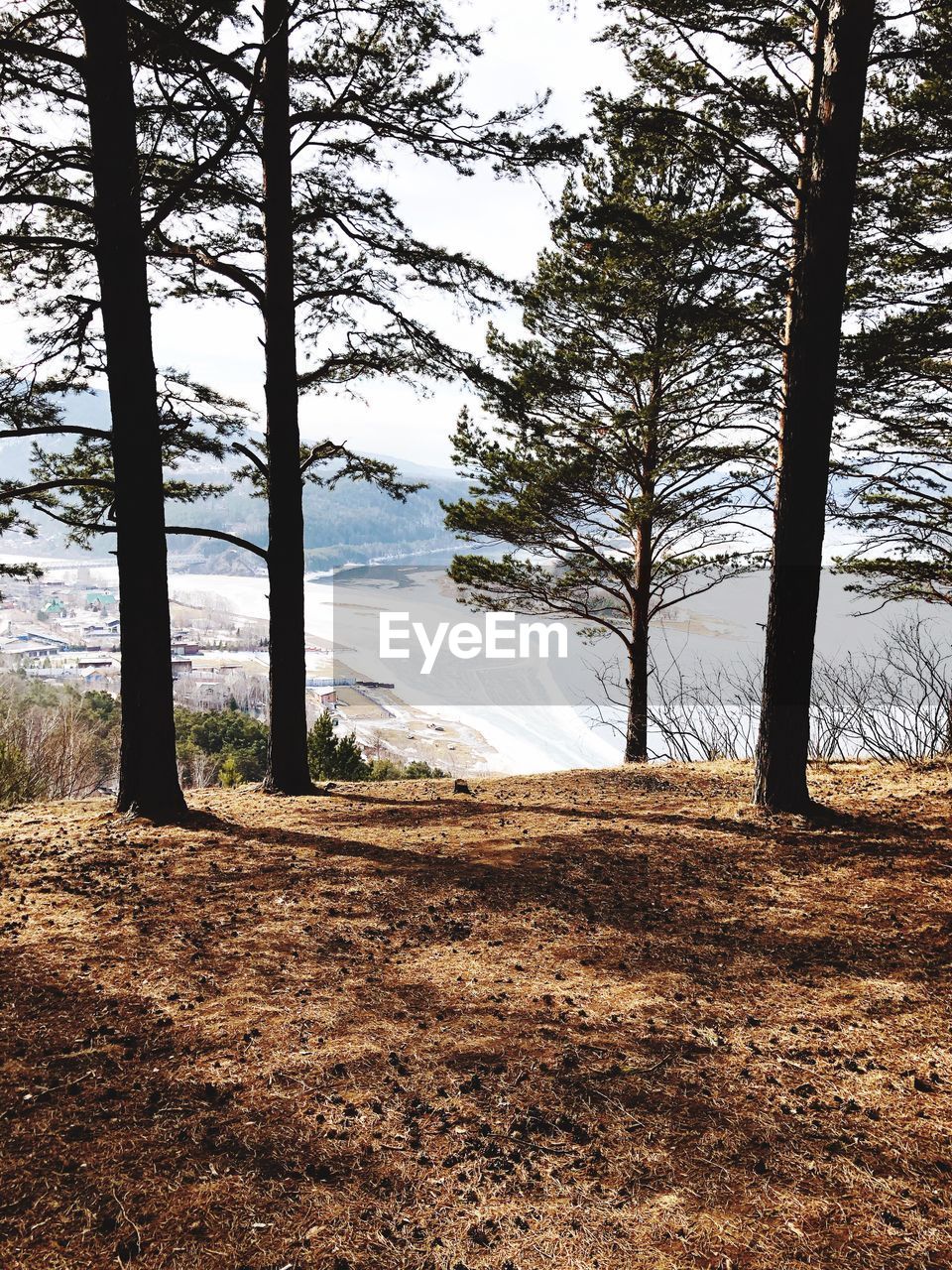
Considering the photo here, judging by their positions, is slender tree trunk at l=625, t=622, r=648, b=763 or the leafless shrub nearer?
the leafless shrub

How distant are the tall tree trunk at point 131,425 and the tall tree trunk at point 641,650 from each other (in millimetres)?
6825

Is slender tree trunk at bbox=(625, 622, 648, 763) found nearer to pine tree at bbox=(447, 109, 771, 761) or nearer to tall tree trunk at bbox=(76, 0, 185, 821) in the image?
pine tree at bbox=(447, 109, 771, 761)

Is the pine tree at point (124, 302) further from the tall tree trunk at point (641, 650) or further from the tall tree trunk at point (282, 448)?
the tall tree trunk at point (641, 650)

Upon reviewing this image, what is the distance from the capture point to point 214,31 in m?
5.23

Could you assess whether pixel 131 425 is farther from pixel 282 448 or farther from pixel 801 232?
pixel 801 232

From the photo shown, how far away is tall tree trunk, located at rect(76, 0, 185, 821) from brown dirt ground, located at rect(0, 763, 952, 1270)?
82cm

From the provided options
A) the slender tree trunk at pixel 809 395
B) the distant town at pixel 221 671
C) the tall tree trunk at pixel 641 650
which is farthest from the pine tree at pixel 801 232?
the distant town at pixel 221 671

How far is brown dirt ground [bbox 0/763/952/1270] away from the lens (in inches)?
70.7

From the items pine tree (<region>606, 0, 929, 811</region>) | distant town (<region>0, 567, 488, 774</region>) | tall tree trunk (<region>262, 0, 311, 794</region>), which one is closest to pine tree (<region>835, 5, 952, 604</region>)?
pine tree (<region>606, 0, 929, 811</region>)

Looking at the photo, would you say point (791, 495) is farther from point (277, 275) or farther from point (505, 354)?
point (505, 354)

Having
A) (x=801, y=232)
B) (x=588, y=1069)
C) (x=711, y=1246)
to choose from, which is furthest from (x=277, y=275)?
(x=711, y=1246)

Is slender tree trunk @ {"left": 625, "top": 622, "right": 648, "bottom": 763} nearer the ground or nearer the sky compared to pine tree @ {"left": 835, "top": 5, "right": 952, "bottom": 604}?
nearer the ground

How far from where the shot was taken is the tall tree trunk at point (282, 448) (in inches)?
241

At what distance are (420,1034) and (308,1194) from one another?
789mm
